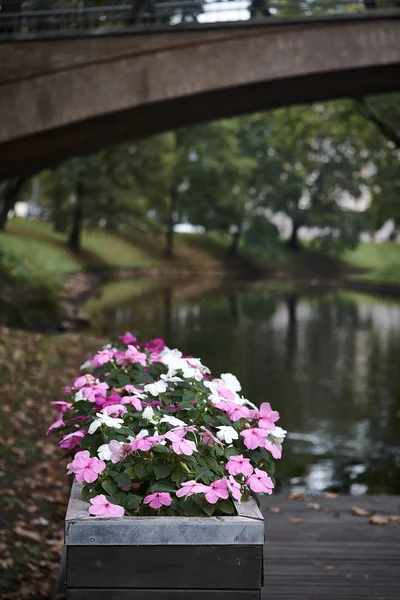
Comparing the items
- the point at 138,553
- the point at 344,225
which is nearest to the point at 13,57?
the point at 138,553

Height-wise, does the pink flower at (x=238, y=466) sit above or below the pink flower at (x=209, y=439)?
below

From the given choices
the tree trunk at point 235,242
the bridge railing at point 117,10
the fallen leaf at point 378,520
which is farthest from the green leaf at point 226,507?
the tree trunk at point 235,242

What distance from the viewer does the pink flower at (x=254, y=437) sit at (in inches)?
153

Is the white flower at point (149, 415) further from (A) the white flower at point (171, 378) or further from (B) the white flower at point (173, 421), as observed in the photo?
(A) the white flower at point (171, 378)

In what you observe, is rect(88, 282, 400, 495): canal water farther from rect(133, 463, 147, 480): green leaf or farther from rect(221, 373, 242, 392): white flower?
rect(133, 463, 147, 480): green leaf

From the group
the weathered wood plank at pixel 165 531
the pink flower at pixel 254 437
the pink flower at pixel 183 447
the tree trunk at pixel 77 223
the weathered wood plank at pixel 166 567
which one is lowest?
the tree trunk at pixel 77 223

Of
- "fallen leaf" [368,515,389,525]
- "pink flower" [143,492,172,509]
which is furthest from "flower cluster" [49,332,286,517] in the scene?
"fallen leaf" [368,515,389,525]

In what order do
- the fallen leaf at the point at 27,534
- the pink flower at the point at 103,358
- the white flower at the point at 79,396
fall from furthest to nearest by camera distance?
1. the fallen leaf at the point at 27,534
2. the pink flower at the point at 103,358
3. the white flower at the point at 79,396

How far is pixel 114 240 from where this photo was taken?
51.6 m

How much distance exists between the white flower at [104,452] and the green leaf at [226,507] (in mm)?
463

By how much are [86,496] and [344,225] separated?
186ft

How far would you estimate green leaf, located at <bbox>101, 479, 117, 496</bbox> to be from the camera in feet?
11.7

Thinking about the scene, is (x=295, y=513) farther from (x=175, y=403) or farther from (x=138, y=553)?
(x=138, y=553)

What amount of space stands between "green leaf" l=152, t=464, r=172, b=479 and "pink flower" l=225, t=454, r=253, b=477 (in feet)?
0.73
